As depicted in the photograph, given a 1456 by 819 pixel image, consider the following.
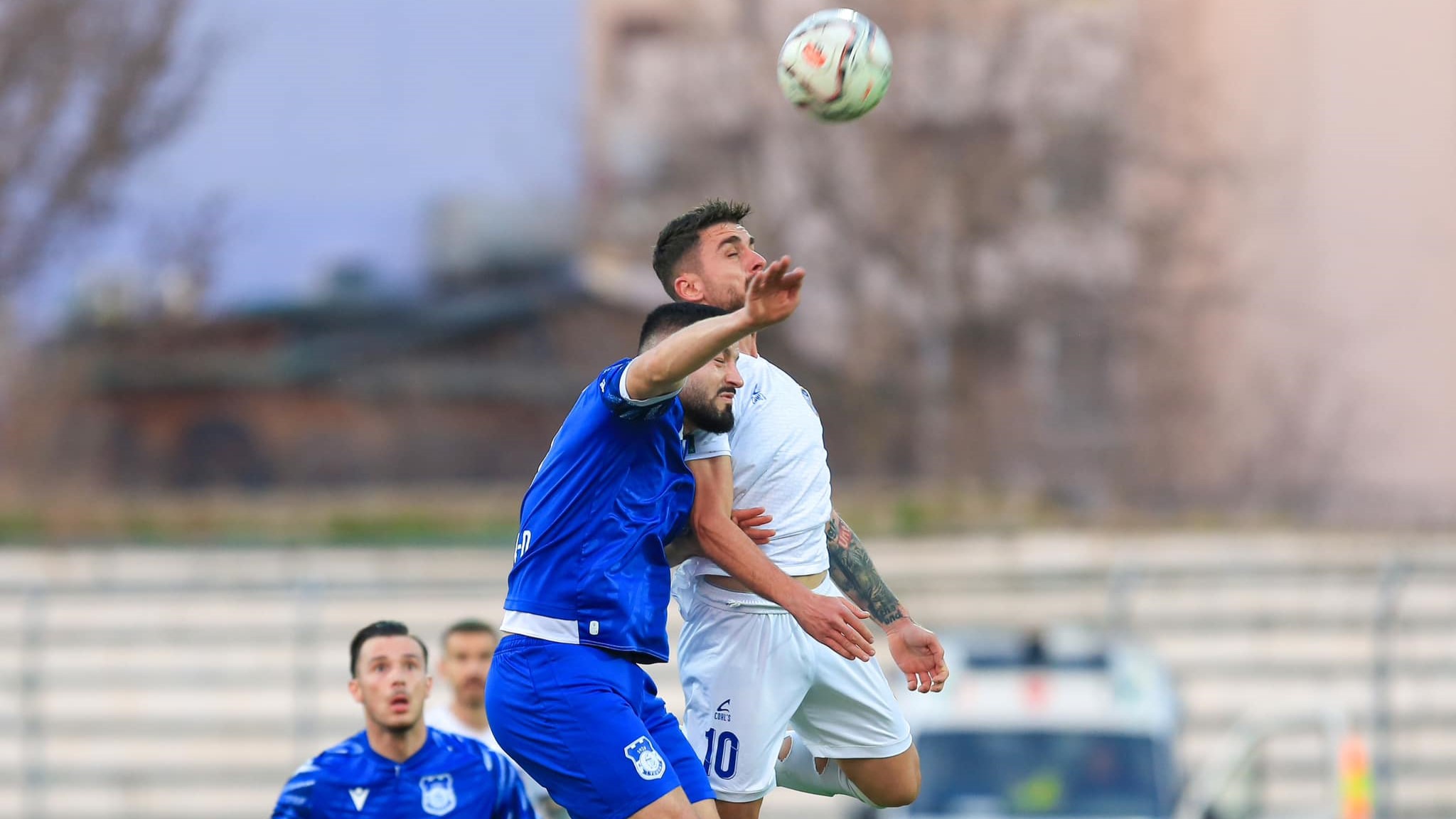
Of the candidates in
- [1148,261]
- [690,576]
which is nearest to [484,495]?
[1148,261]

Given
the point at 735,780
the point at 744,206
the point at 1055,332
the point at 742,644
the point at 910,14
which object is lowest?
the point at 735,780

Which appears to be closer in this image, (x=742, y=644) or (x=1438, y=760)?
(x=742, y=644)

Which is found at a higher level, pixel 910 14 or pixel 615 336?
pixel 910 14

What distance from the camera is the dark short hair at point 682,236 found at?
18.6 ft

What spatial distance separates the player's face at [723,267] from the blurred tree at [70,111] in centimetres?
1818

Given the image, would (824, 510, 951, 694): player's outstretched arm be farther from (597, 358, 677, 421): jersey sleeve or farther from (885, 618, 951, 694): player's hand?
(597, 358, 677, 421): jersey sleeve

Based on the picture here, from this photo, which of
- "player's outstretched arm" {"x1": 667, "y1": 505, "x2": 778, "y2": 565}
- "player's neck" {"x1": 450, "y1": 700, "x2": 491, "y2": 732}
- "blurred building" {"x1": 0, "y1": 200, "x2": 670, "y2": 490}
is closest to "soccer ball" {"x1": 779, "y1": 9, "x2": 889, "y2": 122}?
"player's outstretched arm" {"x1": 667, "y1": 505, "x2": 778, "y2": 565}

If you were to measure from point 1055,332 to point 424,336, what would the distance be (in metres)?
8.57

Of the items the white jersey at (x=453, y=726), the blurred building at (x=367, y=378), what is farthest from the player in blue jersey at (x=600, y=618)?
the blurred building at (x=367, y=378)

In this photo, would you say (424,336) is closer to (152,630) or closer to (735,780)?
(152,630)

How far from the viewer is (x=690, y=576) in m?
6.05

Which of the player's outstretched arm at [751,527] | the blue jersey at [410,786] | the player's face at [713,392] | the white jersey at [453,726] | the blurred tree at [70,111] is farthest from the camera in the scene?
the blurred tree at [70,111]

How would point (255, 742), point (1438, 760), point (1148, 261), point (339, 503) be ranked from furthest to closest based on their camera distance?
point (1148, 261) → point (339, 503) → point (255, 742) → point (1438, 760)

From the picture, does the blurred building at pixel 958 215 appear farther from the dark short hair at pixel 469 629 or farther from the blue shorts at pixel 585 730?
the blue shorts at pixel 585 730
